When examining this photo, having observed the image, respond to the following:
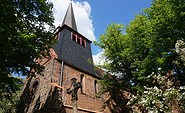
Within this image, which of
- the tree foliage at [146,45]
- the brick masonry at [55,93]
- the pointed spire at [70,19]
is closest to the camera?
the tree foliage at [146,45]

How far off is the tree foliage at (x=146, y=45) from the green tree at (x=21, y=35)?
484 cm

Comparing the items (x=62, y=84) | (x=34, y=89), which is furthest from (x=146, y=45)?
(x=34, y=89)

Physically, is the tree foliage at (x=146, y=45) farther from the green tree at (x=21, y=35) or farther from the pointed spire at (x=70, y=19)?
the pointed spire at (x=70, y=19)

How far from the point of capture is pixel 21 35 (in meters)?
9.48

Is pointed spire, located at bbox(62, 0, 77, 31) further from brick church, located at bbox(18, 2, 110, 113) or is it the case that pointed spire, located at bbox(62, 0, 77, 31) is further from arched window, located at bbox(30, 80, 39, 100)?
arched window, located at bbox(30, 80, 39, 100)

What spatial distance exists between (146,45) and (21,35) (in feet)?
24.1

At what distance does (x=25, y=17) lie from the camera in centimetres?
1161

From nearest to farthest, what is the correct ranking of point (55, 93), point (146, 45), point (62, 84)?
point (146, 45) < point (55, 93) < point (62, 84)

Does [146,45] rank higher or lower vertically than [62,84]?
higher

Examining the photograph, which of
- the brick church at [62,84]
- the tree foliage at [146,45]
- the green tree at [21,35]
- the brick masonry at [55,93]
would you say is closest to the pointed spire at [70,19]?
the brick church at [62,84]

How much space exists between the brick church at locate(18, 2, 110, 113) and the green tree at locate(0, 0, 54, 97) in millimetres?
2178

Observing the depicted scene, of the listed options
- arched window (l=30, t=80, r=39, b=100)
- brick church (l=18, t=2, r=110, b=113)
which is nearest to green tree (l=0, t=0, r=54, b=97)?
brick church (l=18, t=2, r=110, b=113)

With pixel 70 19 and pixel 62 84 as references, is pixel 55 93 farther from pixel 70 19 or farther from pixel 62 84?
pixel 70 19

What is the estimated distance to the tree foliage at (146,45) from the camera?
35.9ft
